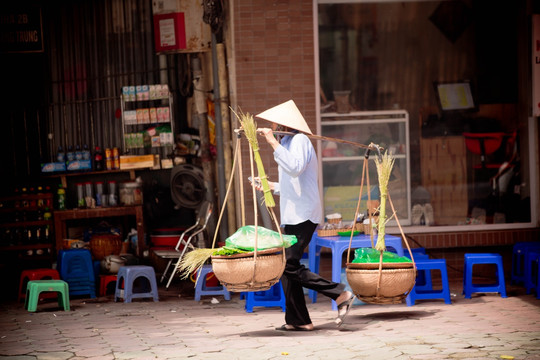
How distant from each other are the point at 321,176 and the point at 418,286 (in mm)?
1998

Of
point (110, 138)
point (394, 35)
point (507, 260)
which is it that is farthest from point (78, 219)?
point (507, 260)

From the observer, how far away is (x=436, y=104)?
11227 millimetres

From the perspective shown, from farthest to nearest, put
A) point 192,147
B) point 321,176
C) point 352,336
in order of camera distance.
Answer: point 192,147 → point 321,176 → point 352,336

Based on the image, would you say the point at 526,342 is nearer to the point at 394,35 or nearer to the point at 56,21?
the point at 394,35

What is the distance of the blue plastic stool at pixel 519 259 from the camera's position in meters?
10.1

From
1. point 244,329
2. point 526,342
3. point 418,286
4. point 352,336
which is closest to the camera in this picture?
point 526,342

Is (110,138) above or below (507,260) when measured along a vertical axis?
above

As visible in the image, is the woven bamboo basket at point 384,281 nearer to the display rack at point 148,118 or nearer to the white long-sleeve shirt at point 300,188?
the white long-sleeve shirt at point 300,188

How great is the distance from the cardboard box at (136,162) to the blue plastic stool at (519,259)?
5.81 metres

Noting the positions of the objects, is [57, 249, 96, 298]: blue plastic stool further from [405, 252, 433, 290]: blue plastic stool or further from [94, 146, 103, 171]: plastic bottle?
[405, 252, 433, 290]: blue plastic stool

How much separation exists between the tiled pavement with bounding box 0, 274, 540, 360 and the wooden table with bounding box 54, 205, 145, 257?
7.73 ft

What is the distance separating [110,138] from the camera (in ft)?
44.7

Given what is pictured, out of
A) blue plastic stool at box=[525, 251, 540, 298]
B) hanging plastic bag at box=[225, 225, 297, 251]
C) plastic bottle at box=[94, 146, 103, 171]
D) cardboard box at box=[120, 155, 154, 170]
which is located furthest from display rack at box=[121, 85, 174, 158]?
hanging plastic bag at box=[225, 225, 297, 251]

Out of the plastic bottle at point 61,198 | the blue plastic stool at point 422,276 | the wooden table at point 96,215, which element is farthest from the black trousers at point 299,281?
the plastic bottle at point 61,198
